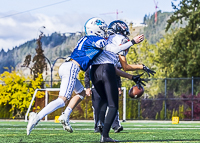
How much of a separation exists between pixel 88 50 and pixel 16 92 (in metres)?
16.8

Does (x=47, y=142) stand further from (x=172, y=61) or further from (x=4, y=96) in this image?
(x=172, y=61)

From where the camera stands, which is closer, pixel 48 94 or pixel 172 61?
pixel 48 94

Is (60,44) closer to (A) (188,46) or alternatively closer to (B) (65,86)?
(A) (188,46)

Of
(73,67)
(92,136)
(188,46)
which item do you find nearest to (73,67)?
(73,67)

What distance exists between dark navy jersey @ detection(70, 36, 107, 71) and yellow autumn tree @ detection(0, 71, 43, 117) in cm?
1599

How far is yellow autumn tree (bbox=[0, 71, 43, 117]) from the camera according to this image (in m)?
21.7

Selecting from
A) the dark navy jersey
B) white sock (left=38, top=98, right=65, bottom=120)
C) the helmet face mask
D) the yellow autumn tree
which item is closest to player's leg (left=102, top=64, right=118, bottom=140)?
the dark navy jersey

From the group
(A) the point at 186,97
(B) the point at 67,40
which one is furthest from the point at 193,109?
(B) the point at 67,40

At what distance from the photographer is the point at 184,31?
101 feet

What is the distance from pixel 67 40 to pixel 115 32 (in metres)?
164

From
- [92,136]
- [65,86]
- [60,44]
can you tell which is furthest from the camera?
[60,44]

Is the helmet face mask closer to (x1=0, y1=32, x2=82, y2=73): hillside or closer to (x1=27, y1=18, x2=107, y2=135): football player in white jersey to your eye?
(x1=27, y1=18, x2=107, y2=135): football player in white jersey

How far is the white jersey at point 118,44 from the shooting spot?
5.63 metres

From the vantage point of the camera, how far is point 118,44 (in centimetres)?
578
